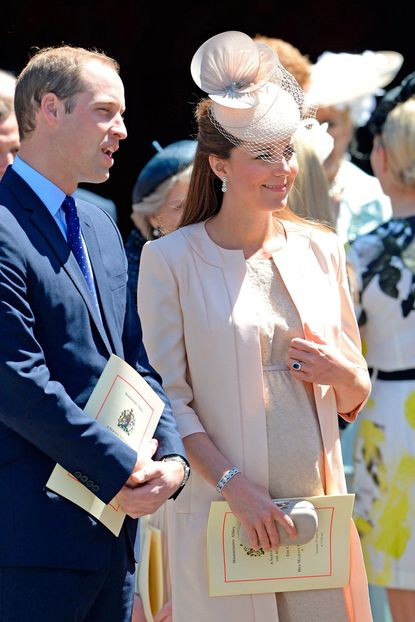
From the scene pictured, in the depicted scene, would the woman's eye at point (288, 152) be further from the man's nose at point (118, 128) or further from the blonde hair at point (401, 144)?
the blonde hair at point (401, 144)

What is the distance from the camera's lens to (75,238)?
2.98 m

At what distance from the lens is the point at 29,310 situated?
2756 mm

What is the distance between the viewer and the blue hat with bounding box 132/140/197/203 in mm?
4588

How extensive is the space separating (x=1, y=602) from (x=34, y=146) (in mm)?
1083

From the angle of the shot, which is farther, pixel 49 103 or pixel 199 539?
pixel 199 539

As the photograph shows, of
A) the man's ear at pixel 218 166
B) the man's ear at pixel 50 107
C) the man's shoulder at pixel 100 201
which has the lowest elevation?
the man's shoulder at pixel 100 201

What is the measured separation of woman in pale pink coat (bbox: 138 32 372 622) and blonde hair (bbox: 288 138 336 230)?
0.62m

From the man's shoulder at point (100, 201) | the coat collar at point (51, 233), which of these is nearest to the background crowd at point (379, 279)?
the coat collar at point (51, 233)

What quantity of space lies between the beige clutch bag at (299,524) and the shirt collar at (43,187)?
99 centimetres

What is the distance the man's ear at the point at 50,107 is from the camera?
2.92 metres

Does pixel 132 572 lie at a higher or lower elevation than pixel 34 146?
lower

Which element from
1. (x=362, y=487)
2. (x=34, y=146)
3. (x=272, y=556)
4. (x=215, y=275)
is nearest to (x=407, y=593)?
(x=362, y=487)

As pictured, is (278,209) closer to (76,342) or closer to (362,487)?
(76,342)

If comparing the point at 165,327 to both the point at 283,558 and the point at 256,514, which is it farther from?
the point at 283,558
